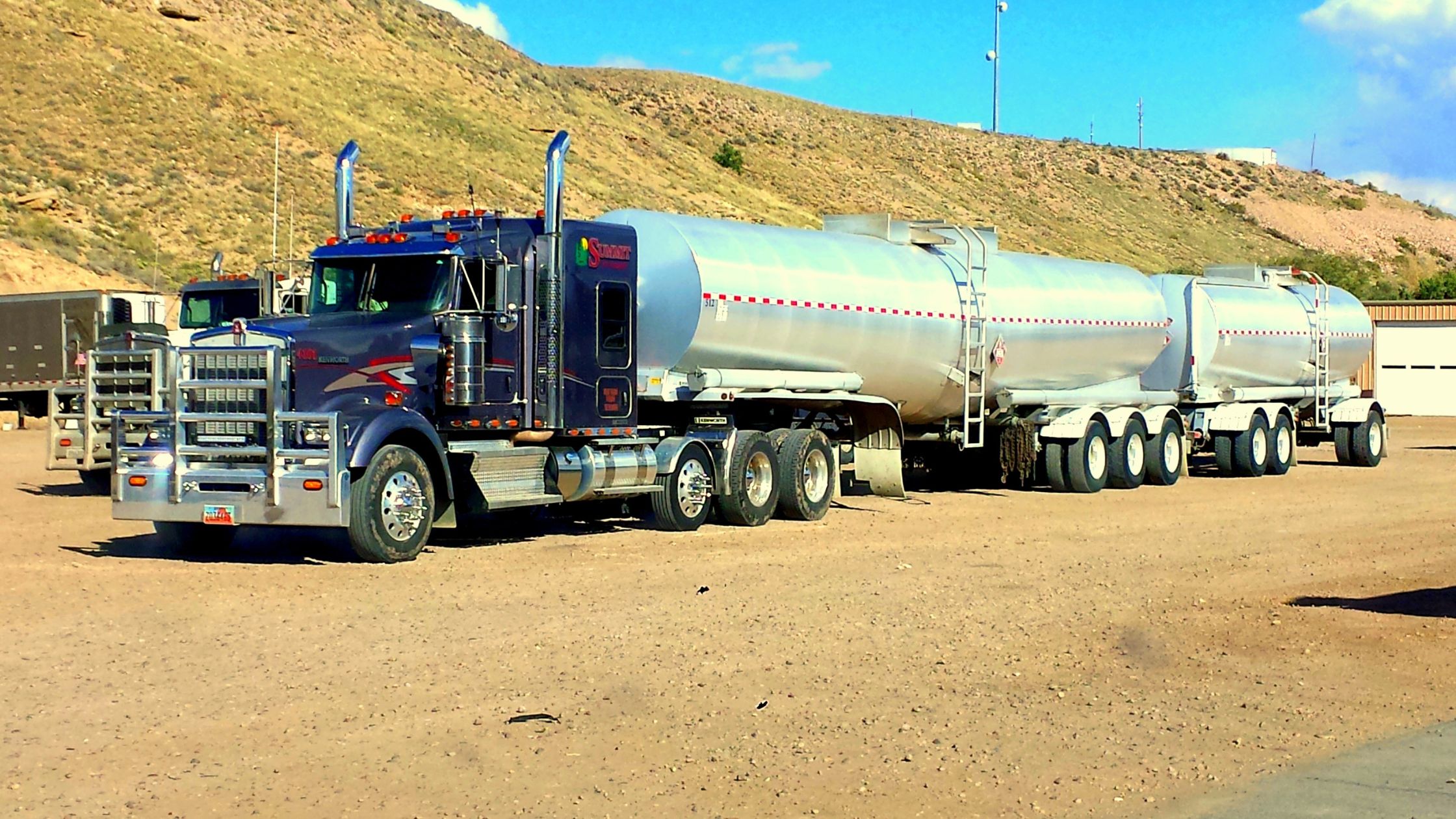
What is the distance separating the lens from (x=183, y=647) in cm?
1141

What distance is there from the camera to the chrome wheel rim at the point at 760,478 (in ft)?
66.9

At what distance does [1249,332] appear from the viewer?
31.5 meters

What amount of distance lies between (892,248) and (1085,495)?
534 cm

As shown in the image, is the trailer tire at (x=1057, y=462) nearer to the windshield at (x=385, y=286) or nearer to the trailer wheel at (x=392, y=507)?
the windshield at (x=385, y=286)

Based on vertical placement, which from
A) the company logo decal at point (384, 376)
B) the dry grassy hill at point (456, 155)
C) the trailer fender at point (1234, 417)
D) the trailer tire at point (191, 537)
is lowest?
the trailer tire at point (191, 537)

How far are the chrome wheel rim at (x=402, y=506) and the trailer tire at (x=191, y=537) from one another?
76.6 inches

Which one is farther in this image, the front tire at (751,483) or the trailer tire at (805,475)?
the trailer tire at (805,475)

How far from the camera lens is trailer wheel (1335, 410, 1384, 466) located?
33.8 m

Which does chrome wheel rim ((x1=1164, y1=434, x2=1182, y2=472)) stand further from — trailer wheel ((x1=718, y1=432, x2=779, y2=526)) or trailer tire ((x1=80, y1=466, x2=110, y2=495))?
trailer tire ((x1=80, y1=466, x2=110, y2=495))

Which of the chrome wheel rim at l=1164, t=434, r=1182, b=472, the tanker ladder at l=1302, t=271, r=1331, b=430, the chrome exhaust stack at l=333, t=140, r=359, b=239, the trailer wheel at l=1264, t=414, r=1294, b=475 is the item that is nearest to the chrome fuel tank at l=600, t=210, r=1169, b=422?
the chrome wheel rim at l=1164, t=434, r=1182, b=472

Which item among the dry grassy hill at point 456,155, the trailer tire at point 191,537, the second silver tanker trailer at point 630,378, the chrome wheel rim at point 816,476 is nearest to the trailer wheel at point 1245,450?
the second silver tanker trailer at point 630,378

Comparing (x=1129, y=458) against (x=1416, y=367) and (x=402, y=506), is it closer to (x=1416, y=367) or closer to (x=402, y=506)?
(x=402, y=506)

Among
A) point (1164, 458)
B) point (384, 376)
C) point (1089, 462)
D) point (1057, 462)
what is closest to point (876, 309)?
point (1057, 462)

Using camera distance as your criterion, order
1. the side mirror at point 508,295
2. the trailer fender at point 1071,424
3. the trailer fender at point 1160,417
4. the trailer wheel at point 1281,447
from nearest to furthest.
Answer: the side mirror at point 508,295, the trailer fender at point 1071,424, the trailer fender at point 1160,417, the trailer wheel at point 1281,447
